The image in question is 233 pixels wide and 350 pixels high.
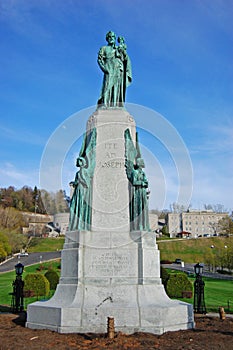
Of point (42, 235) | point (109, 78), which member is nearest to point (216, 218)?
point (42, 235)

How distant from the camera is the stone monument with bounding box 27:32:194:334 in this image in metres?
10.3

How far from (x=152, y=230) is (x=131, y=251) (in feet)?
4.62

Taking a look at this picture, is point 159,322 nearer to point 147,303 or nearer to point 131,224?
point 147,303

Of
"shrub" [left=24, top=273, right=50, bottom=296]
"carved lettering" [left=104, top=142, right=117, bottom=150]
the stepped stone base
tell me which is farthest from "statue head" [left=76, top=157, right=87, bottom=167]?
"shrub" [left=24, top=273, right=50, bottom=296]

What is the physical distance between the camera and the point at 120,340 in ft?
29.8

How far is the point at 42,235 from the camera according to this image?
116 m

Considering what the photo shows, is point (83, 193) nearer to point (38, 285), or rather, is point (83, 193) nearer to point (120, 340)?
point (120, 340)

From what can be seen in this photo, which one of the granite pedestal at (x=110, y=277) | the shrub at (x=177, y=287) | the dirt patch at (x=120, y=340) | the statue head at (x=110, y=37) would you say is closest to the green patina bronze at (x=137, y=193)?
the granite pedestal at (x=110, y=277)

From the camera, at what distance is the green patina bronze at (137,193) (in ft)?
41.4

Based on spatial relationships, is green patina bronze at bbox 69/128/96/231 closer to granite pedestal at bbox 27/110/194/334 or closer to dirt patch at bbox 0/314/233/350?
granite pedestal at bbox 27/110/194/334

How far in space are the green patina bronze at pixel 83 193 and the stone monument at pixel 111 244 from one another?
35mm

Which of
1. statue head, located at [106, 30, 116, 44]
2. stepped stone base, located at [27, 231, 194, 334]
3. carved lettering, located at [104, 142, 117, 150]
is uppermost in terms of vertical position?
statue head, located at [106, 30, 116, 44]

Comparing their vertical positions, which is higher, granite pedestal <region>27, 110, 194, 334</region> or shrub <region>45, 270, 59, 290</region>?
granite pedestal <region>27, 110, 194, 334</region>

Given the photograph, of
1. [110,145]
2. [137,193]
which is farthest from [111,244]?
[110,145]
